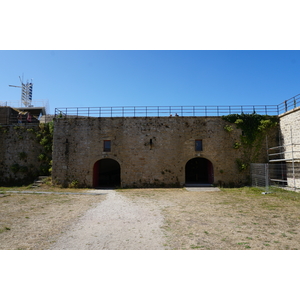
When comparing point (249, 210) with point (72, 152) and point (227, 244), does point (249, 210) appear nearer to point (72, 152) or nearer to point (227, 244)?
point (227, 244)

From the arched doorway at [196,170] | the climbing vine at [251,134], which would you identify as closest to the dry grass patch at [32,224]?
the climbing vine at [251,134]

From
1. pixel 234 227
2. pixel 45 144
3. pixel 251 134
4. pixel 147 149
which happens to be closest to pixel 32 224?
pixel 234 227

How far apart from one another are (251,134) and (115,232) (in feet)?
46.9

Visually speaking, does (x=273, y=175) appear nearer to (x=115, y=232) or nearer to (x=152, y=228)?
(x=152, y=228)

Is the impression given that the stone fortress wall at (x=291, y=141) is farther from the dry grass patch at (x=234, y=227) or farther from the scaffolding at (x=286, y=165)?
the dry grass patch at (x=234, y=227)

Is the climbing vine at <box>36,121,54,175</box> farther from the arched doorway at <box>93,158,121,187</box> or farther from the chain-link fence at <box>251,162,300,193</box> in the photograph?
the chain-link fence at <box>251,162,300,193</box>

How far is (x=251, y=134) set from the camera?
16.5m

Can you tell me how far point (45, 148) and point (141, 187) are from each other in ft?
30.4

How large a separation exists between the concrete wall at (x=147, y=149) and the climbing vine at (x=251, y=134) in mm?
422

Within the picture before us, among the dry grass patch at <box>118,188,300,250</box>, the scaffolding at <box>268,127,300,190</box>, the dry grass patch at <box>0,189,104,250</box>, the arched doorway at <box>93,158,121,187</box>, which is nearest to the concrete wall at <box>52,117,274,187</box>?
the scaffolding at <box>268,127,300,190</box>

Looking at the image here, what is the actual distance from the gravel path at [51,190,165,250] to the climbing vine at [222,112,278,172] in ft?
35.8

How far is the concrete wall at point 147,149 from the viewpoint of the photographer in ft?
54.2

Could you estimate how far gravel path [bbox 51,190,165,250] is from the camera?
4730mm

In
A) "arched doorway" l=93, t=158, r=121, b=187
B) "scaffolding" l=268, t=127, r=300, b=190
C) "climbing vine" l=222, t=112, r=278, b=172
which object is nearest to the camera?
"scaffolding" l=268, t=127, r=300, b=190
